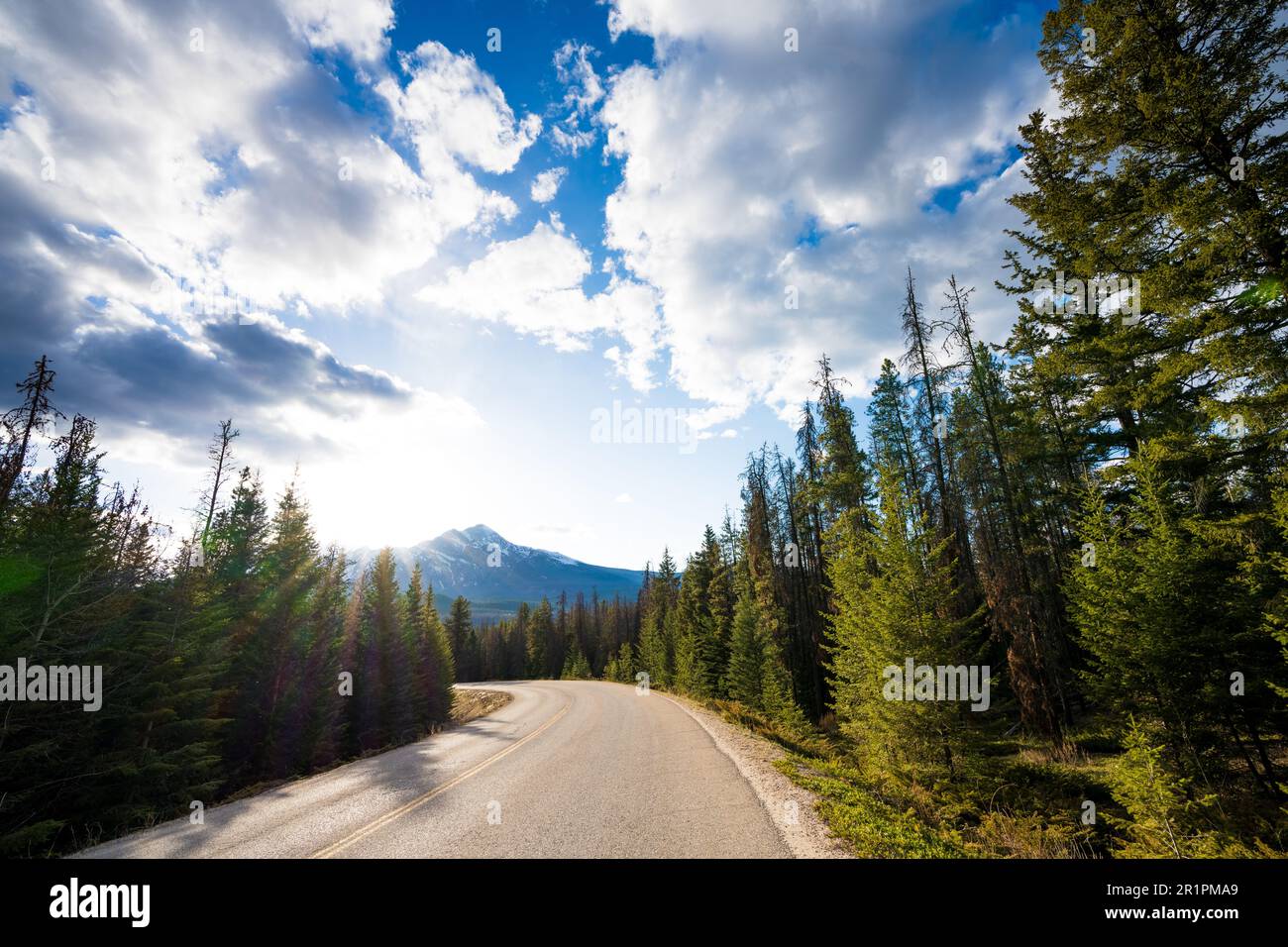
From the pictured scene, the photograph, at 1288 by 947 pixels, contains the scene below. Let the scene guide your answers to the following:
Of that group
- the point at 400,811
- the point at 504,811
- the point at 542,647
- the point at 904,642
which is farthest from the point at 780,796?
the point at 542,647

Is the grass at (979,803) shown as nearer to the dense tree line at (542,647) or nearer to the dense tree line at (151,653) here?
the dense tree line at (151,653)

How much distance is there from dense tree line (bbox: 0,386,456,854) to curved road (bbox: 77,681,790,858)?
3.05 m

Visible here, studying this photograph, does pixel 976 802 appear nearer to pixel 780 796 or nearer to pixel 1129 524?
pixel 780 796

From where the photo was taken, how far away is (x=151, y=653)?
12914 millimetres

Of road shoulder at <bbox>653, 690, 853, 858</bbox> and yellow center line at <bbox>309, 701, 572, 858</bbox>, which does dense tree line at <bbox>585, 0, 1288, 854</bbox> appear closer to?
road shoulder at <bbox>653, 690, 853, 858</bbox>

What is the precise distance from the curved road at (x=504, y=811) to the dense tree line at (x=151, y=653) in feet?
10.0

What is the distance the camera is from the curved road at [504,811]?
678 centimetres

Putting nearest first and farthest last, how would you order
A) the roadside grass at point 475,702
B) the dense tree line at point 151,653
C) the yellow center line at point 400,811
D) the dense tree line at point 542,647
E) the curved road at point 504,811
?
the curved road at point 504,811
the yellow center line at point 400,811
the dense tree line at point 151,653
the roadside grass at point 475,702
the dense tree line at point 542,647

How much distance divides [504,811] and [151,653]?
11976 mm

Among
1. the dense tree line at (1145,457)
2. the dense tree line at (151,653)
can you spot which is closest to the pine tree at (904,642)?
the dense tree line at (1145,457)

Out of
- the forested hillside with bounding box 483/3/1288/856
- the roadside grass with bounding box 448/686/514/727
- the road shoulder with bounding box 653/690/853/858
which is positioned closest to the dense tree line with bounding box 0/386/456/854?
the roadside grass with bounding box 448/686/514/727

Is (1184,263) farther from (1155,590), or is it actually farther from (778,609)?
(778,609)
